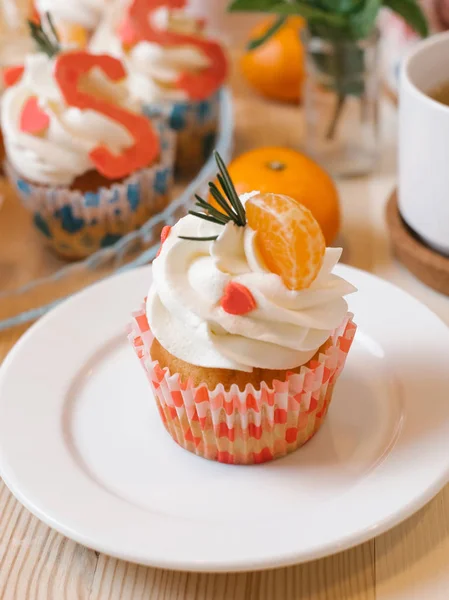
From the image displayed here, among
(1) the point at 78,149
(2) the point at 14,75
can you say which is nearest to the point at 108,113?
(1) the point at 78,149

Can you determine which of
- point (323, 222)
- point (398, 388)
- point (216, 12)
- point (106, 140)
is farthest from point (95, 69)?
point (216, 12)

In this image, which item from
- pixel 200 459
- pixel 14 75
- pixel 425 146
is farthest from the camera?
pixel 14 75

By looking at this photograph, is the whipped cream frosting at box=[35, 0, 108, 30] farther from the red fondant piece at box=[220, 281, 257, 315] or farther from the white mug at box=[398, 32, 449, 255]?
the red fondant piece at box=[220, 281, 257, 315]

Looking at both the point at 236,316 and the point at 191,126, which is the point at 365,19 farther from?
the point at 236,316

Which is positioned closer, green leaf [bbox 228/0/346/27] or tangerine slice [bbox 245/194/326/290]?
tangerine slice [bbox 245/194/326/290]

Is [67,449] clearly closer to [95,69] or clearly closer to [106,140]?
[106,140]

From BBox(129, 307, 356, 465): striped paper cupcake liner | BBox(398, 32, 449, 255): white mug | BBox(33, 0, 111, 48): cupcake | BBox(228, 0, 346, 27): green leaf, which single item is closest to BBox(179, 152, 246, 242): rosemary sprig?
BBox(129, 307, 356, 465): striped paper cupcake liner

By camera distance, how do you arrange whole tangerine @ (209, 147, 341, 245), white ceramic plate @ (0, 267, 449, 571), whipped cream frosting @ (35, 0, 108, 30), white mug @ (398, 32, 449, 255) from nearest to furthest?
white ceramic plate @ (0, 267, 449, 571)
white mug @ (398, 32, 449, 255)
whole tangerine @ (209, 147, 341, 245)
whipped cream frosting @ (35, 0, 108, 30)

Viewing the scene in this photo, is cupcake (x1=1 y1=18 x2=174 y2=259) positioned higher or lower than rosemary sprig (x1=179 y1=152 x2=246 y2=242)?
lower
